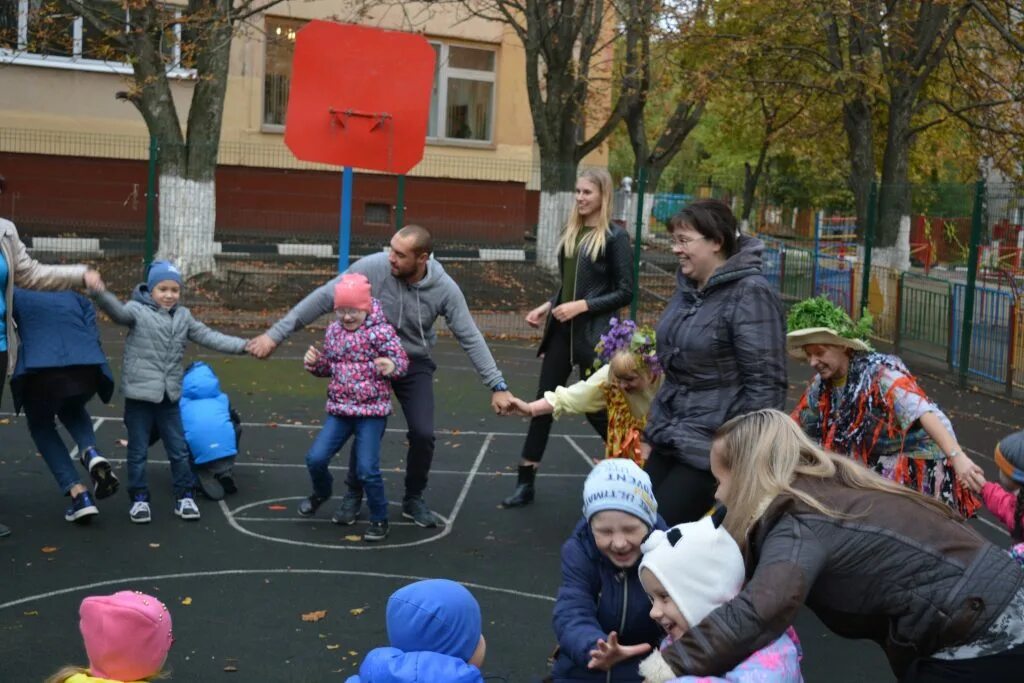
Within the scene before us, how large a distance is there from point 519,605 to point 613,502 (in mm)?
2492

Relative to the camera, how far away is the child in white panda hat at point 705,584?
3396mm

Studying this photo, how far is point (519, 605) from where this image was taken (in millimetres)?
6574

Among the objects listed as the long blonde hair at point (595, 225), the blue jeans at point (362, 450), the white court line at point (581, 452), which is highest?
the long blonde hair at point (595, 225)

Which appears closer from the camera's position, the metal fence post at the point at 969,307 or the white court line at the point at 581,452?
the white court line at the point at 581,452

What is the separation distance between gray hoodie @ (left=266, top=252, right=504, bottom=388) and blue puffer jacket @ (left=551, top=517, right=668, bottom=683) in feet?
11.2

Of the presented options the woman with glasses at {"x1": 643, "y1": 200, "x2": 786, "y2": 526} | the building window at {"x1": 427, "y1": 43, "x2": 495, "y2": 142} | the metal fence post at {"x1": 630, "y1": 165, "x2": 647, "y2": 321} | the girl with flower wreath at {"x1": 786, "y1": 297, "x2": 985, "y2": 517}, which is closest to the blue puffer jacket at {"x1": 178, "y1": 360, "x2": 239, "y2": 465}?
the woman with glasses at {"x1": 643, "y1": 200, "x2": 786, "y2": 526}

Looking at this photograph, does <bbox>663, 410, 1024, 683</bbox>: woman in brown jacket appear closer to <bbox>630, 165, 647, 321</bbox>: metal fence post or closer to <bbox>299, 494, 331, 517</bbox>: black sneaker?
<bbox>299, 494, 331, 517</bbox>: black sneaker

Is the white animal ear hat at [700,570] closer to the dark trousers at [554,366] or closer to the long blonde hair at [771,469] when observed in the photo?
the long blonde hair at [771,469]

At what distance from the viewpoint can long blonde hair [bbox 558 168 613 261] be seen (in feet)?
Answer: 26.2

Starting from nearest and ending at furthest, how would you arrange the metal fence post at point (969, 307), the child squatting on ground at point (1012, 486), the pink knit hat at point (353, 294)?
the child squatting on ground at point (1012, 486) → the pink knit hat at point (353, 294) → the metal fence post at point (969, 307)

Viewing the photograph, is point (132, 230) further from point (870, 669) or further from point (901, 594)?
point (901, 594)

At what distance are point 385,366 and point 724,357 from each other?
8.39 ft

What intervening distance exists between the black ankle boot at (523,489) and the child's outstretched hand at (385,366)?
1503 mm

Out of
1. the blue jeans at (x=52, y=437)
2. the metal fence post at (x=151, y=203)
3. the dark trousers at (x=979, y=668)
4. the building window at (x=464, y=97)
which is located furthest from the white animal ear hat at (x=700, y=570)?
the building window at (x=464, y=97)
